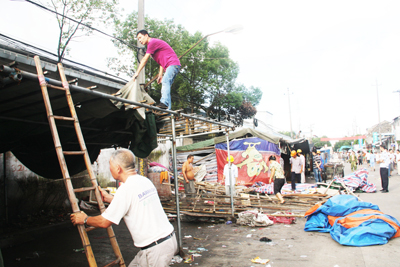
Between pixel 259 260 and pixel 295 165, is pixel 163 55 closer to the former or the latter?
pixel 259 260

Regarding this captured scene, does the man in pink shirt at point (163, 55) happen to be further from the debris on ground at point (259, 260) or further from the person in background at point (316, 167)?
the person in background at point (316, 167)

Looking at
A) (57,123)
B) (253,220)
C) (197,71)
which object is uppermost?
(197,71)

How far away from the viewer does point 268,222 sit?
7.07 meters

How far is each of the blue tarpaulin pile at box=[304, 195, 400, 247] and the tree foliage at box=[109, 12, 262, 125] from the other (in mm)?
13844

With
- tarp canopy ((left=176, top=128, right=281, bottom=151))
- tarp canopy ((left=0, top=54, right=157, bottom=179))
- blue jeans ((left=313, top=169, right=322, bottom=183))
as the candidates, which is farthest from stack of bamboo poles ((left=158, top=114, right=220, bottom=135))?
blue jeans ((left=313, top=169, right=322, bottom=183))

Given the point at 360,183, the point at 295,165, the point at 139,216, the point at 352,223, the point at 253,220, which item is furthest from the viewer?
the point at 295,165

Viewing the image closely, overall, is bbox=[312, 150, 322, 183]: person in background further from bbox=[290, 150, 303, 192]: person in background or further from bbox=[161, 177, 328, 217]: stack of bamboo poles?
bbox=[161, 177, 328, 217]: stack of bamboo poles

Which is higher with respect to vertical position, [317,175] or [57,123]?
[57,123]

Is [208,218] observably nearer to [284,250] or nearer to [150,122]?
[284,250]

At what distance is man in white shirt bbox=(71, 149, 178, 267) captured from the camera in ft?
7.96

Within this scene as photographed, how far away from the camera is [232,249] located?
17.4ft

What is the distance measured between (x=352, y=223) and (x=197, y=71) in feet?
59.5

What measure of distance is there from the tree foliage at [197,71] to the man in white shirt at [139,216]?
636 inches

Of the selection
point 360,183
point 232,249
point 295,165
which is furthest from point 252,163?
point 232,249
